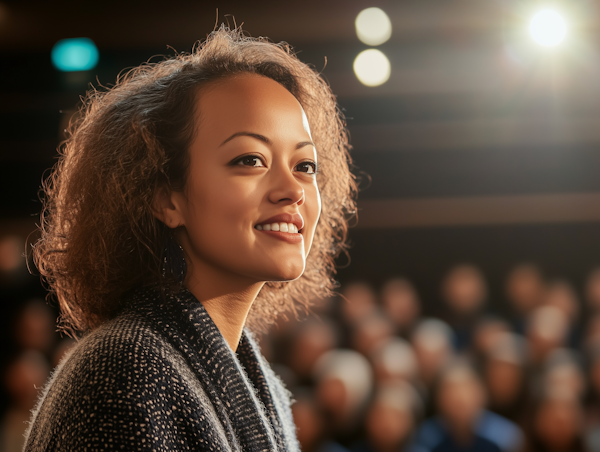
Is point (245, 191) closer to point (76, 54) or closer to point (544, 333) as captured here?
point (544, 333)

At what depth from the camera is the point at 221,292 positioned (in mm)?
992

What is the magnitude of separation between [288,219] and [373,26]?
2.96 meters

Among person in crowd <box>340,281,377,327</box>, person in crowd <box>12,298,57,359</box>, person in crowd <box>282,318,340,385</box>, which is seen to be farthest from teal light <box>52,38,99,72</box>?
person in crowd <box>340,281,377,327</box>

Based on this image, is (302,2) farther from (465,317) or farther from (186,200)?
(186,200)

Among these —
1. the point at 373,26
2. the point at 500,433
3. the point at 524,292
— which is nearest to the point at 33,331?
the point at 500,433

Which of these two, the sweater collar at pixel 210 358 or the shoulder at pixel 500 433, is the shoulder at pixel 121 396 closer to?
the sweater collar at pixel 210 358

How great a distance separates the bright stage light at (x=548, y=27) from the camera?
3.31 metres

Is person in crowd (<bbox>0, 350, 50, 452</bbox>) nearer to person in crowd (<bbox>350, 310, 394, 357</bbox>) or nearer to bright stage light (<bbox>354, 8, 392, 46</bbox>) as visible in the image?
person in crowd (<bbox>350, 310, 394, 357</bbox>)

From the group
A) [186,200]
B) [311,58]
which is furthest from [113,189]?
[311,58]

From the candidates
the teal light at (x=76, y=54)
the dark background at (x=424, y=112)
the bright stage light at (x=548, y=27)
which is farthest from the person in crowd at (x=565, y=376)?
the teal light at (x=76, y=54)

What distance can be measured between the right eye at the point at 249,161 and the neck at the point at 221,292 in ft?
0.61

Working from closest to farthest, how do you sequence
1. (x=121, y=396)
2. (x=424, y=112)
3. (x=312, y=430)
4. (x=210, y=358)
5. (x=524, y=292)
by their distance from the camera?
(x=121, y=396) → (x=210, y=358) → (x=312, y=430) → (x=524, y=292) → (x=424, y=112)

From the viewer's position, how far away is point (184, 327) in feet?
2.92

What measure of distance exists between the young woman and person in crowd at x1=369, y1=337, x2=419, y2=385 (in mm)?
1948
